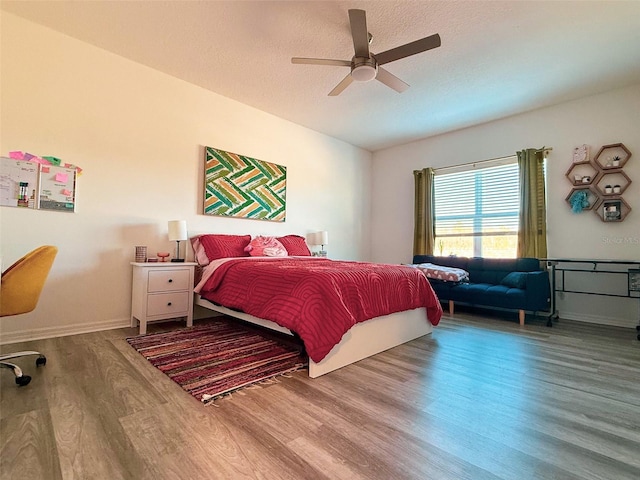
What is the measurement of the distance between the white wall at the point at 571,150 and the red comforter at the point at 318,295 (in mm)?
2328

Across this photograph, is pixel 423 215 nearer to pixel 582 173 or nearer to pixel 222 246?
pixel 582 173

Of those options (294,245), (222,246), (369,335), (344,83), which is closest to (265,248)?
(222,246)

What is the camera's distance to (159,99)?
11.1 feet

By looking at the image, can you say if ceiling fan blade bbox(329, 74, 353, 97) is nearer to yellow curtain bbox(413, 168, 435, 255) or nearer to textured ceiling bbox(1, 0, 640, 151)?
textured ceiling bbox(1, 0, 640, 151)

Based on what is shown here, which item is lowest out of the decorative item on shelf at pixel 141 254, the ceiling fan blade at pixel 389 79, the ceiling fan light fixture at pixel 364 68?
the decorative item on shelf at pixel 141 254

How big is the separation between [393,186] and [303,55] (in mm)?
3310

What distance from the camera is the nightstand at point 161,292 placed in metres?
2.88

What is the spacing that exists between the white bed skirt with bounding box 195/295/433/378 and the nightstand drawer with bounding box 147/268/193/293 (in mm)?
430

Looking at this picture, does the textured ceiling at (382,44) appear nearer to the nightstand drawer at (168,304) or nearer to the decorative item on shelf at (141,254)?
the decorative item on shelf at (141,254)

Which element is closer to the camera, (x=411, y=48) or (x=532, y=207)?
(x=411, y=48)

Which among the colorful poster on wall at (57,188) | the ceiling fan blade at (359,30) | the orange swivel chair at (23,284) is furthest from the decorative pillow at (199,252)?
the ceiling fan blade at (359,30)

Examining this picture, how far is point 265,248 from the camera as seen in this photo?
12.3 ft

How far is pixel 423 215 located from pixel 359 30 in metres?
3.52

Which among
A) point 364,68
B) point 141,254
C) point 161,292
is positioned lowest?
point 161,292
